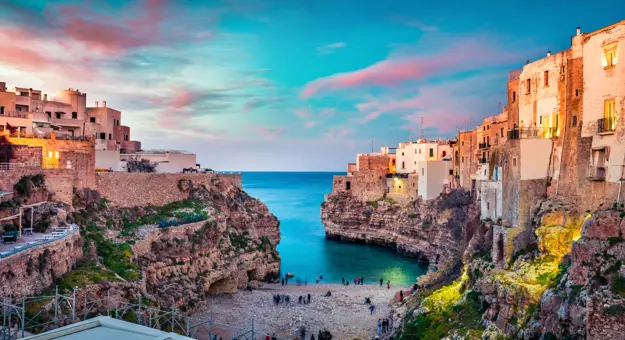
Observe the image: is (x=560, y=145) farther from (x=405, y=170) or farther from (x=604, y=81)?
(x=405, y=170)

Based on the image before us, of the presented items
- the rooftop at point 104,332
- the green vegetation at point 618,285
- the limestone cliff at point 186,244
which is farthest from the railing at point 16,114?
the green vegetation at point 618,285

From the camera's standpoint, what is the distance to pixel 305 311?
112ft

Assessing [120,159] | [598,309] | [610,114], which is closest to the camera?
[598,309]

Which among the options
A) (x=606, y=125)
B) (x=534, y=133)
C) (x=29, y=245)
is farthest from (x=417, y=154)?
(x=29, y=245)

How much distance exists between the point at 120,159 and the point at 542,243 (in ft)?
127

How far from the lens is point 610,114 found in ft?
70.0

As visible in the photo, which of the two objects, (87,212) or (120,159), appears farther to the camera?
(120,159)

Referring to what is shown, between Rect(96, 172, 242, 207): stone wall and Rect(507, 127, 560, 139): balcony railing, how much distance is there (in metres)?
28.2

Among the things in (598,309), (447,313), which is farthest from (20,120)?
(598,309)

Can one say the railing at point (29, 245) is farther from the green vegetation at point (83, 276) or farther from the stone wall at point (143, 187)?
the stone wall at point (143, 187)

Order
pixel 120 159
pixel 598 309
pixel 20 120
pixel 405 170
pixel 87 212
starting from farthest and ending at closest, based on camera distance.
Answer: pixel 405 170
pixel 120 159
pixel 20 120
pixel 87 212
pixel 598 309

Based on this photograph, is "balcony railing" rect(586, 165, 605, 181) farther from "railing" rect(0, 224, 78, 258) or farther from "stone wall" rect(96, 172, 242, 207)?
"stone wall" rect(96, 172, 242, 207)

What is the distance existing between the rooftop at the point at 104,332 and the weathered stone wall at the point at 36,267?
290 inches

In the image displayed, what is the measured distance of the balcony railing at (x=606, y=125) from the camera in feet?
68.9
